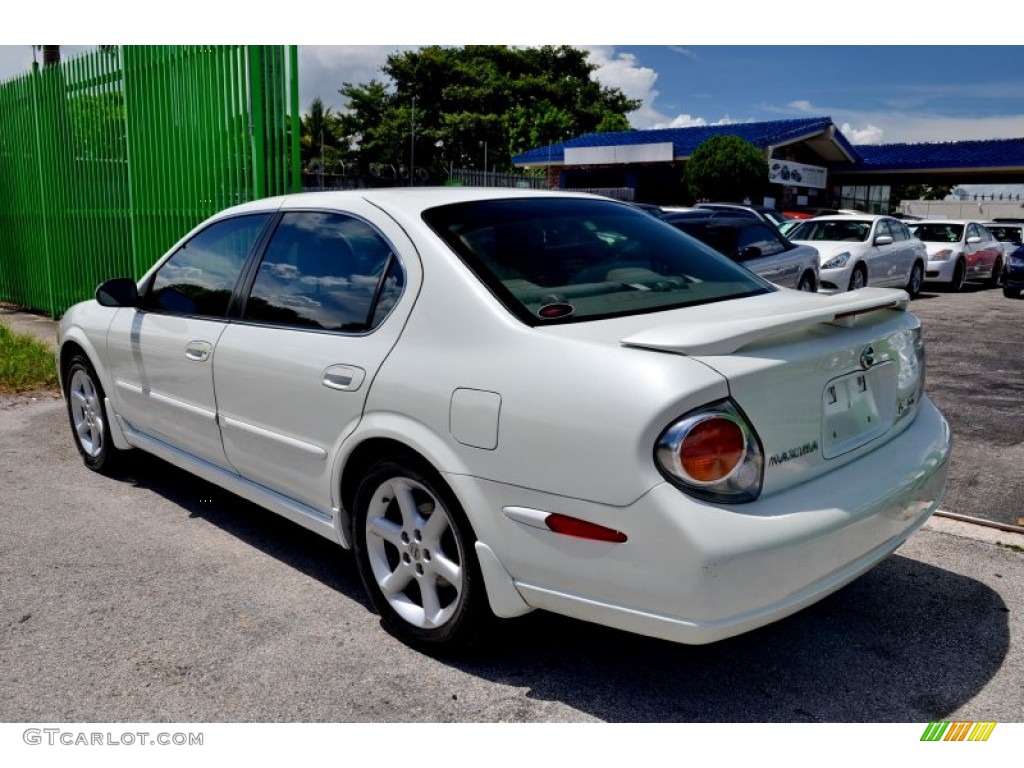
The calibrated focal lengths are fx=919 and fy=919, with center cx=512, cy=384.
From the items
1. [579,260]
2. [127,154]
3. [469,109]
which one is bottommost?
[579,260]

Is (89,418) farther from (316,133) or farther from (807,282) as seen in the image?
(316,133)

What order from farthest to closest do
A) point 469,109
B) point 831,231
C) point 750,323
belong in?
point 469,109 → point 831,231 → point 750,323

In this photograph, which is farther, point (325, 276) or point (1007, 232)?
point (1007, 232)

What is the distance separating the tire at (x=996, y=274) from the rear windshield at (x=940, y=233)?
141 centimetres

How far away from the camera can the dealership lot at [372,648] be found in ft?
9.33

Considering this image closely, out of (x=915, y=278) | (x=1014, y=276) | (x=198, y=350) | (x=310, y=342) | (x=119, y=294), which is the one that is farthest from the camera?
(x=1014, y=276)

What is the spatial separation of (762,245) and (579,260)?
812 cm

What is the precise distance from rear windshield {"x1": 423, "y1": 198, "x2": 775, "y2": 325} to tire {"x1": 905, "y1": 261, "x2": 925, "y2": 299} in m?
13.7

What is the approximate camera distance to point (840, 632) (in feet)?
10.9

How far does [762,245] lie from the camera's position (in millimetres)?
10914

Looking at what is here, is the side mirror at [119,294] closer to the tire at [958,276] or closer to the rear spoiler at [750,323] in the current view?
the rear spoiler at [750,323]

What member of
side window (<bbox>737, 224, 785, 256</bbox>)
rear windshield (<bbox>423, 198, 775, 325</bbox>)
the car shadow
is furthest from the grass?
side window (<bbox>737, 224, 785, 256</bbox>)
